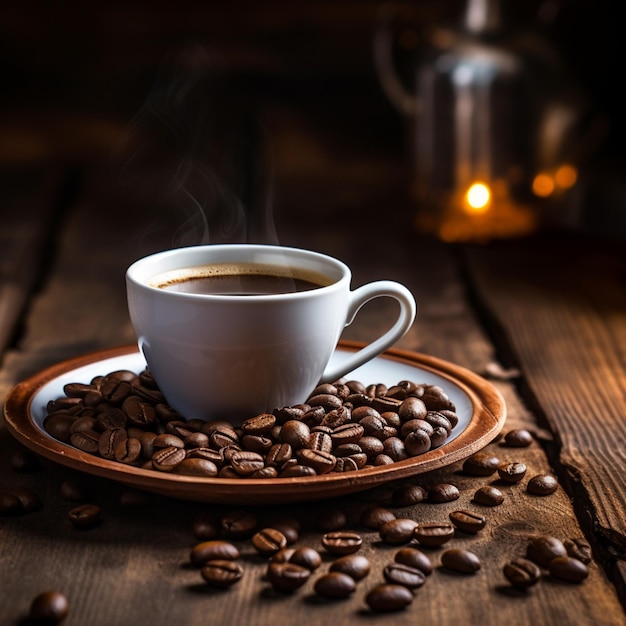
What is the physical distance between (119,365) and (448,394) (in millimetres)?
423

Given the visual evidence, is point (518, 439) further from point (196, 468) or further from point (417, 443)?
point (196, 468)

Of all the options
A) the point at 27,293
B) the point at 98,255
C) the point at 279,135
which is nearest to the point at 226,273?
the point at 27,293

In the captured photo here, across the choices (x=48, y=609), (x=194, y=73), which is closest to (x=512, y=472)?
(x=48, y=609)

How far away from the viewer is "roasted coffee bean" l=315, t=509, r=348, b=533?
94 centimetres

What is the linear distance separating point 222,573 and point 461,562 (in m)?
0.21

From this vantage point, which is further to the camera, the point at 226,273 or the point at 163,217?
the point at 163,217

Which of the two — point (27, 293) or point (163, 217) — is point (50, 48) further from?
point (27, 293)

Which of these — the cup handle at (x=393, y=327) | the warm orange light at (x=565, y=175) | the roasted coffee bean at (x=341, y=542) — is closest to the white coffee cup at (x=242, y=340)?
the cup handle at (x=393, y=327)

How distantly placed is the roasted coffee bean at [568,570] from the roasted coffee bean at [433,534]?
3.9 inches

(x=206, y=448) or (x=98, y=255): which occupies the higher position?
(x=206, y=448)

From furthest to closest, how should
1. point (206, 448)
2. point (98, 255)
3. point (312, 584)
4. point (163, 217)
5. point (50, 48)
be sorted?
point (50, 48) < point (163, 217) < point (98, 255) < point (206, 448) < point (312, 584)

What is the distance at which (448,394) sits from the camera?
116 centimetres

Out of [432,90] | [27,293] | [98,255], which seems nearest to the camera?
[27,293]

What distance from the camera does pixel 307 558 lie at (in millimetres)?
864
